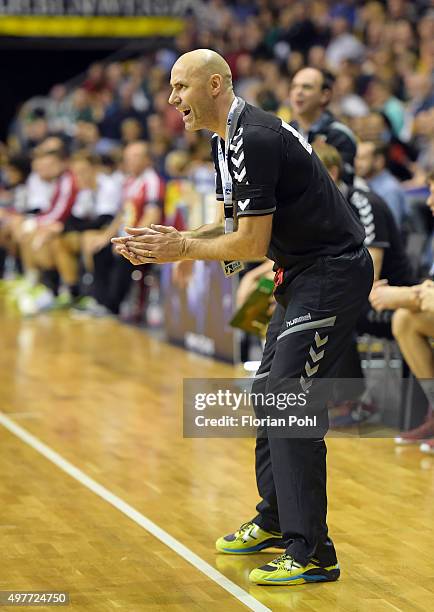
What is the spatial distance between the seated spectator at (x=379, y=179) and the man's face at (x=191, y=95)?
470cm

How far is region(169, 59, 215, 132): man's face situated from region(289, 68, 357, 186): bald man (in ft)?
9.13

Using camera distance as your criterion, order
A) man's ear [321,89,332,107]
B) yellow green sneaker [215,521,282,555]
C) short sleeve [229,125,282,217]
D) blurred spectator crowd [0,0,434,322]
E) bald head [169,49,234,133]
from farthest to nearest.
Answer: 1. blurred spectator crowd [0,0,434,322]
2. man's ear [321,89,332,107]
3. yellow green sneaker [215,521,282,555]
4. bald head [169,49,234,133]
5. short sleeve [229,125,282,217]

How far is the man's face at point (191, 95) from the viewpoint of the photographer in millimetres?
4621

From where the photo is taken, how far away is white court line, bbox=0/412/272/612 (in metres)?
4.65

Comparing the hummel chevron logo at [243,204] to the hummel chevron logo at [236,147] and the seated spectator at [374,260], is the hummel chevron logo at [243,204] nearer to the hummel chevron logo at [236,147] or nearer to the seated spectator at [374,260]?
the hummel chevron logo at [236,147]

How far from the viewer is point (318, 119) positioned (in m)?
7.54

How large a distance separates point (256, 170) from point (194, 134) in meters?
11.4

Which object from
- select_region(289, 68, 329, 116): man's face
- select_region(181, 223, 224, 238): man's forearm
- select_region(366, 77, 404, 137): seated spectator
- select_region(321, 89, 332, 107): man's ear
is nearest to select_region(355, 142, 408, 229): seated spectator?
select_region(321, 89, 332, 107): man's ear

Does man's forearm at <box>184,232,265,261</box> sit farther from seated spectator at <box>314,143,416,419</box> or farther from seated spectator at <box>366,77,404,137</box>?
seated spectator at <box>366,77,404,137</box>

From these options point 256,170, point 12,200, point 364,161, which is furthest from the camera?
point 12,200

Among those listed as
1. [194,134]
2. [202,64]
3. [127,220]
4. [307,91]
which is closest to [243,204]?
[202,64]

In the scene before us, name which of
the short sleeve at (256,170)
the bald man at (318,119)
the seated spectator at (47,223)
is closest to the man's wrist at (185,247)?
the short sleeve at (256,170)

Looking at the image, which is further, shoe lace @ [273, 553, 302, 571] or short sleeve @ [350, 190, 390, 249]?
short sleeve @ [350, 190, 390, 249]

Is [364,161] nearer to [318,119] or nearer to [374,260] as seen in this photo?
[318,119]
